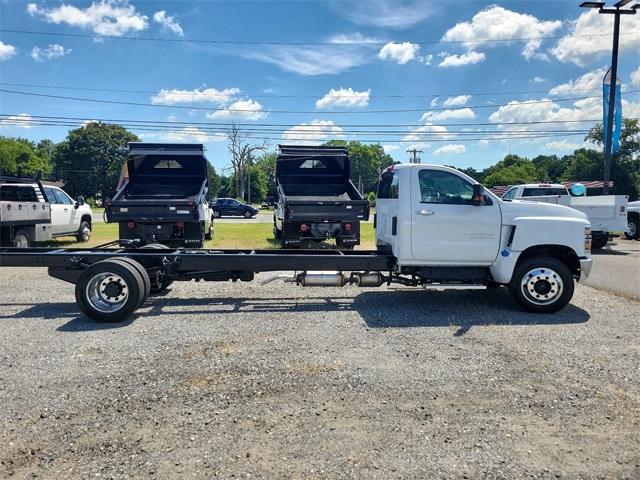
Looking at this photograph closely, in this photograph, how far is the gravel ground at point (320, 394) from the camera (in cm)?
304

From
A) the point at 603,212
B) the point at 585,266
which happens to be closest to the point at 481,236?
the point at 585,266

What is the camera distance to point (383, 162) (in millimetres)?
126562

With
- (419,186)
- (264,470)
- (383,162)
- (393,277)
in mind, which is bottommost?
(264,470)

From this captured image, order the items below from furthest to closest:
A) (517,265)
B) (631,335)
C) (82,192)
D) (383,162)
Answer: (383,162) → (82,192) → (517,265) → (631,335)

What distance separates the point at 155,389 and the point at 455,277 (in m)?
4.49

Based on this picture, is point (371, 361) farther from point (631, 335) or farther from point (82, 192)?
point (82, 192)

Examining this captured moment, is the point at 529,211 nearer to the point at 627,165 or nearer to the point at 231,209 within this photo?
the point at 231,209

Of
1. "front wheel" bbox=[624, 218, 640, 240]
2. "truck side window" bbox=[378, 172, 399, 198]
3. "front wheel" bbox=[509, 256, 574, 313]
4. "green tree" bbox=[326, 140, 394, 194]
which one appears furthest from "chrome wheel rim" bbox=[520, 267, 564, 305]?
"green tree" bbox=[326, 140, 394, 194]

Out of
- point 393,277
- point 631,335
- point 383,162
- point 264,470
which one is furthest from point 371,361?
point 383,162

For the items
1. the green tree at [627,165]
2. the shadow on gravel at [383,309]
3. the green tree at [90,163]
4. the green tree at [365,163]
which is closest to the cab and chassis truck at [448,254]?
the shadow on gravel at [383,309]

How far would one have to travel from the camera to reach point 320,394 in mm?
4027

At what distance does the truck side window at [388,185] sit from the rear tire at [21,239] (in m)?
9.69

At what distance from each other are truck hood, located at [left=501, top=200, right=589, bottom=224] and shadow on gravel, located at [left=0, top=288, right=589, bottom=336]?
4.63 feet

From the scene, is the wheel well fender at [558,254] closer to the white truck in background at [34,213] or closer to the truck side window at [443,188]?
the truck side window at [443,188]
